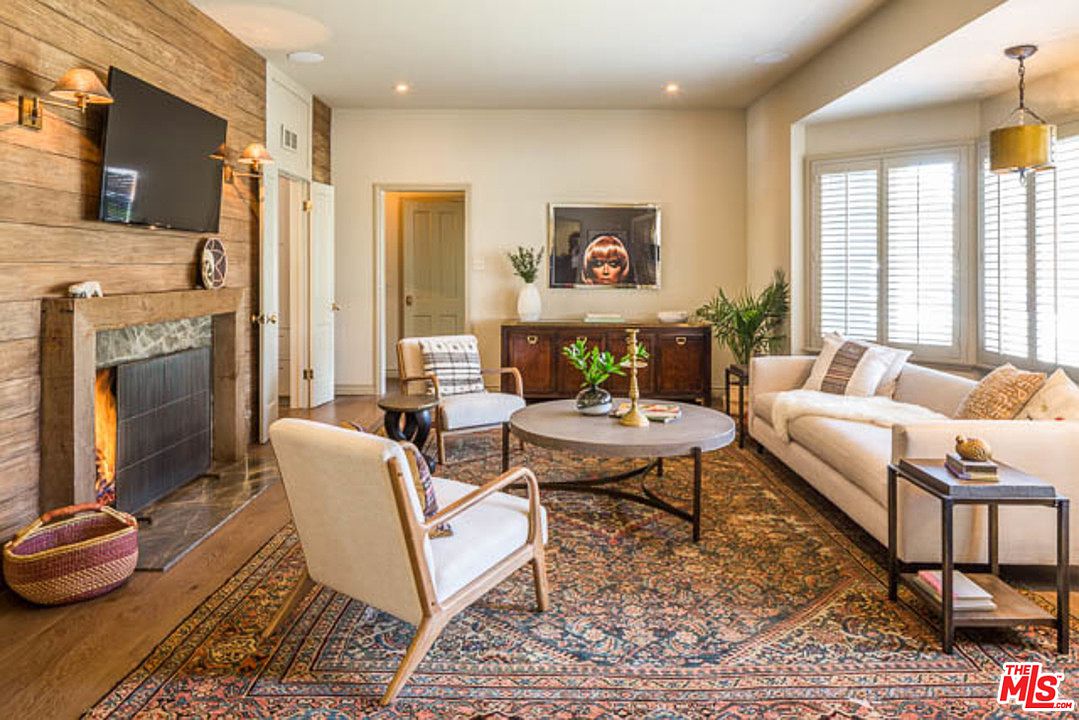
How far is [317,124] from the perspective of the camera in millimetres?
6797

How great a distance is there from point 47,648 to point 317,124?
5459mm

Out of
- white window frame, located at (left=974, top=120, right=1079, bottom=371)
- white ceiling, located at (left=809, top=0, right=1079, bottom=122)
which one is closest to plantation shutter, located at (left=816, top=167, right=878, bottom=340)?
white ceiling, located at (left=809, top=0, right=1079, bottom=122)

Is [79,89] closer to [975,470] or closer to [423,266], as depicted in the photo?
[975,470]

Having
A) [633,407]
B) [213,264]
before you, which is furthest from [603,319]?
[213,264]

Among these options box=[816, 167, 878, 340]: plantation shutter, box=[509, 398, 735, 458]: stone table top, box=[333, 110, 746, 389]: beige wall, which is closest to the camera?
box=[509, 398, 735, 458]: stone table top

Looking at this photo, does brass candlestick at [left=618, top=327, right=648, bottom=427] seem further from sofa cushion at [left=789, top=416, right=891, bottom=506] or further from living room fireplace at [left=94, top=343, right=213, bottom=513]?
living room fireplace at [left=94, top=343, right=213, bottom=513]

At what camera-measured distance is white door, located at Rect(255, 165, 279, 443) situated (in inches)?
213

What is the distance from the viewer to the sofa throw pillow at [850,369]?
14.9 feet

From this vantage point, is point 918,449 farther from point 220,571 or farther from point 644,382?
point 644,382

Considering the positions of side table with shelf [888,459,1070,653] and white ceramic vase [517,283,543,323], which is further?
white ceramic vase [517,283,543,323]

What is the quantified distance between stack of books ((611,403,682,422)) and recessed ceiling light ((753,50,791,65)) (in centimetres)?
293

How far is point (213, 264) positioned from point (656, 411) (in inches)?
115

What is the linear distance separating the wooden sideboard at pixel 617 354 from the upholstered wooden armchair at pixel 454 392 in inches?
53.1

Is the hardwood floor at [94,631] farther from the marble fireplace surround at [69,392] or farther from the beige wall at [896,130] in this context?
the beige wall at [896,130]
